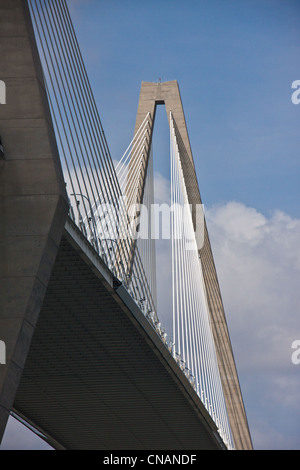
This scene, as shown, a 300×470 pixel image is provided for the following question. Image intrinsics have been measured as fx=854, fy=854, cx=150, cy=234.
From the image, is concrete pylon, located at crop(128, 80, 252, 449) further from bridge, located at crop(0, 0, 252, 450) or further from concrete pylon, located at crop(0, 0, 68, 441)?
concrete pylon, located at crop(0, 0, 68, 441)

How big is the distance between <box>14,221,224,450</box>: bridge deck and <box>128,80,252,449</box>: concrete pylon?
1794 mm

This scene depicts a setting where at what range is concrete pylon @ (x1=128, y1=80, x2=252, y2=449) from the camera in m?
38.5

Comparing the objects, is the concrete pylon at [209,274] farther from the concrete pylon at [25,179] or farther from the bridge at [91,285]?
the concrete pylon at [25,179]

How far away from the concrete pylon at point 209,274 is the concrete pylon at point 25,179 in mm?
23278

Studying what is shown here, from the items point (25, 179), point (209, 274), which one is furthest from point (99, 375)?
point (25, 179)

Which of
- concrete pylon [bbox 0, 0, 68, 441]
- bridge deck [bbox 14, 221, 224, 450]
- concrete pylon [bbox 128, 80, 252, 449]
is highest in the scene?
concrete pylon [bbox 128, 80, 252, 449]

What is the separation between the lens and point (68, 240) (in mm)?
17047

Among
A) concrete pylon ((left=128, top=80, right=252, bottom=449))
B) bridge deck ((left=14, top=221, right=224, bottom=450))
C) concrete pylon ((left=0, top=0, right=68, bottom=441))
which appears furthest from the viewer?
concrete pylon ((left=128, top=80, right=252, bottom=449))

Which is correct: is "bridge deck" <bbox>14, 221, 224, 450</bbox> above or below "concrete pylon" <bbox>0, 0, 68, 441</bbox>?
above

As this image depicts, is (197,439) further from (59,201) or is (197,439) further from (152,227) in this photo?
(59,201)

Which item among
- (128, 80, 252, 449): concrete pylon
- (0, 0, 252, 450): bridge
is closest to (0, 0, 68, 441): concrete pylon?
(0, 0, 252, 450): bridge

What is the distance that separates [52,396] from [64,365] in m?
4.44

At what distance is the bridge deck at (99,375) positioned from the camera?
69.7 feet
